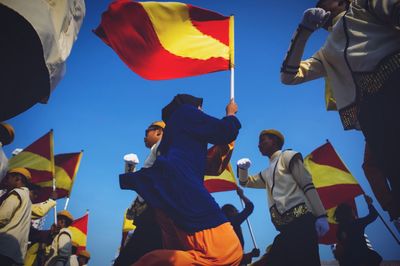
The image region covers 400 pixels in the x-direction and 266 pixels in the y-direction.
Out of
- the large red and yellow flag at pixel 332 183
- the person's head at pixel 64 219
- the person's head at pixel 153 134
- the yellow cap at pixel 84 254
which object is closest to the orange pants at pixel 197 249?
the person's head at pixel 153 134

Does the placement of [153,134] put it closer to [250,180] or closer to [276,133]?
[276,133]

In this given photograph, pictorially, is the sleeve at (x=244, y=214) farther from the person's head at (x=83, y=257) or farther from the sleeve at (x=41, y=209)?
the person's head at (x=83, y=257)

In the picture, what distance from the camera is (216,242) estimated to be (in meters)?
2.00

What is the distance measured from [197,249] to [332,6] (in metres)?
2.38

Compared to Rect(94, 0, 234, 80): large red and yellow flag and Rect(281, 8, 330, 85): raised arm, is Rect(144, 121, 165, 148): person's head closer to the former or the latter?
Rect(94, 0, 234, 80): large red and yellow flag

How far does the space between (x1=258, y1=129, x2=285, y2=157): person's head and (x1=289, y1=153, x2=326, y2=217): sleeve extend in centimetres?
65

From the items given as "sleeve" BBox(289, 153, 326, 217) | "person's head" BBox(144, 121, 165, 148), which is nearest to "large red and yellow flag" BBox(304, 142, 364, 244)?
"sleeve" BBox(289, 153, 326, 217)

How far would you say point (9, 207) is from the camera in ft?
12.8

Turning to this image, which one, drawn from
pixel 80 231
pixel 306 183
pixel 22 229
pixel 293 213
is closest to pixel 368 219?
pixel 306 183

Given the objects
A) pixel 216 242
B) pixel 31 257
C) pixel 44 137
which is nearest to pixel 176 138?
pixel 216 242

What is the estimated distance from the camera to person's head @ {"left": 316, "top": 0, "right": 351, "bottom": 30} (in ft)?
7.99

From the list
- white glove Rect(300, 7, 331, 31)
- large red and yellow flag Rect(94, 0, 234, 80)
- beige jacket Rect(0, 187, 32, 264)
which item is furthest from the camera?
large red and yellow flag Rect(94, 0, 234, 80)

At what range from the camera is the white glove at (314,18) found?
2301 millimetres

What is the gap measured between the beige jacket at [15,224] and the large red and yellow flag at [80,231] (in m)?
7.53
